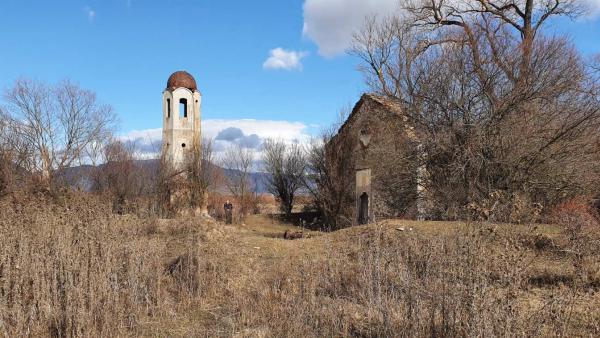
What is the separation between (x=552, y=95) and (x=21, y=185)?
17.3m

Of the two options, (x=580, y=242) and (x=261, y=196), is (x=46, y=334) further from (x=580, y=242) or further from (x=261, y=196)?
(x=261, y=196)

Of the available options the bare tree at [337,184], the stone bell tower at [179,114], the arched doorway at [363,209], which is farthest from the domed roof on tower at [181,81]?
the arched doorway at [363,209]

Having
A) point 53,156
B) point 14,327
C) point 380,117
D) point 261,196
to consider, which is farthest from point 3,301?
point 261,196

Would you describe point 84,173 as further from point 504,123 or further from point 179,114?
point 504,123

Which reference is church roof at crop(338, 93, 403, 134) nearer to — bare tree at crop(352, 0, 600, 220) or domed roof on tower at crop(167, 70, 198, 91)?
bare tree at crop(352, 0, 600, 220)

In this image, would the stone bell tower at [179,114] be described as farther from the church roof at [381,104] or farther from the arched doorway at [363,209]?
the arched doorway at [363,209]

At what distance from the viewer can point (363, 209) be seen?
20000 millimetres

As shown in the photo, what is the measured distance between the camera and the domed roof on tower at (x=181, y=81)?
94.3 ft

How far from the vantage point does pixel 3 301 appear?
213 inches

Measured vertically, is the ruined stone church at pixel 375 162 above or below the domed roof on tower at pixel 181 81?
below

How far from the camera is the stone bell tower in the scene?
27594 millimetres

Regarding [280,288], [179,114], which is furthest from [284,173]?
[280,288]

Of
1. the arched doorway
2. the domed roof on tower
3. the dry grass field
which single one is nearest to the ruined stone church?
the arched doorway

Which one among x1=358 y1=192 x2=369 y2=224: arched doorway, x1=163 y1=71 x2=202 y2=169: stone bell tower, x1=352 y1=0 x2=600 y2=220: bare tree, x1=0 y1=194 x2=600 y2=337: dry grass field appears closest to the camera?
x1=0 y1=194 x2=600 y2=337: dry grass field
